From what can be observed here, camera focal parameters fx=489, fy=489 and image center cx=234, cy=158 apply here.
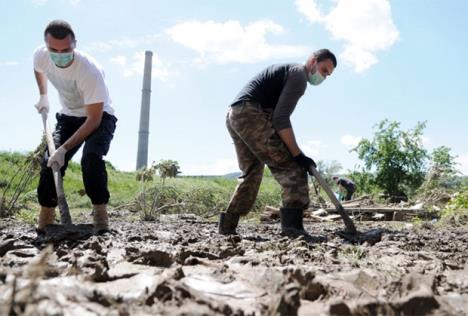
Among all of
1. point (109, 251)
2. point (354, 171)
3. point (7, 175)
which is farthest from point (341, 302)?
point (354, 171)

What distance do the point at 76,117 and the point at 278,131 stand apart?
1.77 meters

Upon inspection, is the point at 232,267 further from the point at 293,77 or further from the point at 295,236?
the point at 293,77

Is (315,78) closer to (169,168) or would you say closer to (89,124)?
(89,124)

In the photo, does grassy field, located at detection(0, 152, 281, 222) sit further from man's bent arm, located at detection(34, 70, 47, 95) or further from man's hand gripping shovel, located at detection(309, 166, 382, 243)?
man's hand gripping shovel, located at detection(309, 166, 382, 243)

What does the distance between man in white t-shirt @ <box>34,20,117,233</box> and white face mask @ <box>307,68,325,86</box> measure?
183cm

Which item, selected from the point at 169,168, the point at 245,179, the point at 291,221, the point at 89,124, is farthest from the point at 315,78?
the point at 169,168

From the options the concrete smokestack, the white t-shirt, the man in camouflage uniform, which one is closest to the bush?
the man in camouflage uniform

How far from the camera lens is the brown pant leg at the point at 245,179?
4.58m

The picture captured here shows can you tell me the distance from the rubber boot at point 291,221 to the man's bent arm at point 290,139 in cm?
50

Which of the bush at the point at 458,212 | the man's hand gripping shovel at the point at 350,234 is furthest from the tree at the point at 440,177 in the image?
the man's hand gripping shovel at the point at 350,234

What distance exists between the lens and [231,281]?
2215mm

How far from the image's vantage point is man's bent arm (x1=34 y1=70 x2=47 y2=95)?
15.5 ft

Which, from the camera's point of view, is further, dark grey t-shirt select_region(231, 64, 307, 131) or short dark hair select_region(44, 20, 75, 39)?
dark grey t-shirt select_region(231, 64, 307, 131)

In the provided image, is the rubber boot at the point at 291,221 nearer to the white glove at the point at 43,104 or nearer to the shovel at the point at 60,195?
the shovel at the point at 60,195
